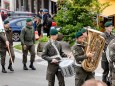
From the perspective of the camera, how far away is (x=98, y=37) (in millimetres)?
Result: 8477

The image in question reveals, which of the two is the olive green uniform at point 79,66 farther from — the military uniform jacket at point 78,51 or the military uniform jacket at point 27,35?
the military uniform jacket at point 27,35

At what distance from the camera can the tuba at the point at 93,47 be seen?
8461mm

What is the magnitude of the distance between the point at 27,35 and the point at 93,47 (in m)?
5.94

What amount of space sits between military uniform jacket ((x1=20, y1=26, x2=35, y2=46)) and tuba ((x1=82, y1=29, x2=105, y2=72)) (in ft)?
18.2

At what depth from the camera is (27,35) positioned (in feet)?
46.7

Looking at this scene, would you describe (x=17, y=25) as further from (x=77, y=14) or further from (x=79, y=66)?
(x=79, y=66)

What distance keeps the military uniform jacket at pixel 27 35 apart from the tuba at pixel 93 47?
556cm

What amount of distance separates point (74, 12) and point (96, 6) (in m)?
0.99

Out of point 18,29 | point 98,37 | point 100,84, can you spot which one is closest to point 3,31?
point 98,37

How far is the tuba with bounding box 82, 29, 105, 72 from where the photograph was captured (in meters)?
8.46

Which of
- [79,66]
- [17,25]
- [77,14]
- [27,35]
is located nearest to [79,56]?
[79,66]

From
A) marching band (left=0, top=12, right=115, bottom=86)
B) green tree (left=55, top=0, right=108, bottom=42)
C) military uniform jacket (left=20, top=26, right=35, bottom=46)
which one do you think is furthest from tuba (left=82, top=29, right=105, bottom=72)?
green tree (left=55, top=0, right=108, bottom=42)

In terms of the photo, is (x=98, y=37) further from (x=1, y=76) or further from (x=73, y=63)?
(x=1, y=76)

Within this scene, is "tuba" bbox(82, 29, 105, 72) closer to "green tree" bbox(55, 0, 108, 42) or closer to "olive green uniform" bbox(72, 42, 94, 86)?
"olive green uniform" bbox(72, 42, 94, 86)
